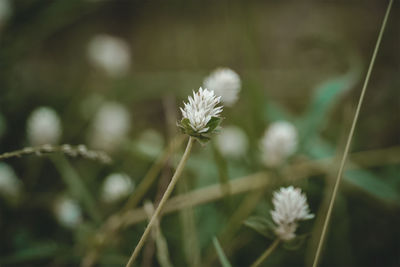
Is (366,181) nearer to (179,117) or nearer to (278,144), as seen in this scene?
(278,144)

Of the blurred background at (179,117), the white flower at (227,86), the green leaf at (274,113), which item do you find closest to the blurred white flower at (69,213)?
the blurred background at (179,117)

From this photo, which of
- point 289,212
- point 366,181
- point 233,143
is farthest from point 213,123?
point 233,143

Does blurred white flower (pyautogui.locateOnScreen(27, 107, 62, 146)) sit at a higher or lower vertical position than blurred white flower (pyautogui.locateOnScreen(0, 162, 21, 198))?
higher

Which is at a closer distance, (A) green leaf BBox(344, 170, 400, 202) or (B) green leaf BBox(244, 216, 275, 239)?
(B) green leaf BBox(244, 216, 275, 239)

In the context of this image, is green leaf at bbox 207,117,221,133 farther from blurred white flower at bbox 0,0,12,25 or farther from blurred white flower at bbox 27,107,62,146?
blurred white flower at bbox 0,0,12,25

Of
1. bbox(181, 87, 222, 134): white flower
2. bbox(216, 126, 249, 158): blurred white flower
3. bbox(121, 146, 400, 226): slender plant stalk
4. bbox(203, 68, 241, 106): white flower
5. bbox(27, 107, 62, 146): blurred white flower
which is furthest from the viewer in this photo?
bbox(216, 126, 249, 158): blurred white flower

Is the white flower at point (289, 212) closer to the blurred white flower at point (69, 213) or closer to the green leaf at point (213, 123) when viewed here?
the green leaf at point (213, 123)

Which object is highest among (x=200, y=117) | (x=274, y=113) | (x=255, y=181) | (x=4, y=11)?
(x=4, y=11)

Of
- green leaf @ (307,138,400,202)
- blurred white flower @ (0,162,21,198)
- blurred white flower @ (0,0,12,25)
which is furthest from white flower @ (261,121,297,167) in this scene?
blurred white flower @ (0,0,12,25)
